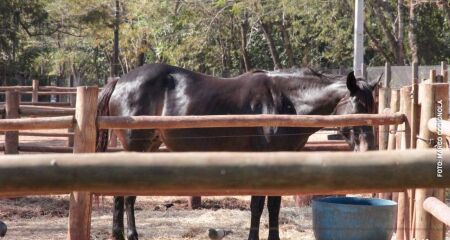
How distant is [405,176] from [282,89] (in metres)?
4.63

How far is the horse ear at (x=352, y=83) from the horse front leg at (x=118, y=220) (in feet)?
7.57

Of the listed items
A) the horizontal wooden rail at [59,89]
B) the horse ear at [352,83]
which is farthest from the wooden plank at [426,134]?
the horizontal wooden rail at [59,89]

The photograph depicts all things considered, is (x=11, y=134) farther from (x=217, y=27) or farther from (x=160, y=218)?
(x=217, y=27)

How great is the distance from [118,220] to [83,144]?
6.99 feet

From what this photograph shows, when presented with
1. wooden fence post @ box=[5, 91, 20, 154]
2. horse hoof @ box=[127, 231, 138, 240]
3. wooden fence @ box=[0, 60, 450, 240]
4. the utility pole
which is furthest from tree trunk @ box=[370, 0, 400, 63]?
wooden fence @ box=[0, 60, 450, 240]

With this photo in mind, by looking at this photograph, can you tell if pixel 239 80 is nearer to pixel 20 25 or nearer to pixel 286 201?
pixel 286 201

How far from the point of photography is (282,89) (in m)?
6.57

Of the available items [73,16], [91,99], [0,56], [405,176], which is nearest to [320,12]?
[73,16]

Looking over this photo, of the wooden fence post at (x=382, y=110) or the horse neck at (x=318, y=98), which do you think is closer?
the horse neck at (x=318, y=98)

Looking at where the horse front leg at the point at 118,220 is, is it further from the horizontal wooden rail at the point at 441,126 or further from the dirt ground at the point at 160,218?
the horizontal wooden rail at the point at 441,126

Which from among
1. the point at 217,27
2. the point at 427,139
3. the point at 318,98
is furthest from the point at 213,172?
the point at 217,27

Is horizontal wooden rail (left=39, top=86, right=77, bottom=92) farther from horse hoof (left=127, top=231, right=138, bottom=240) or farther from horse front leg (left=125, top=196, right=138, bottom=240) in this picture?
horse hoof (left=127, top=231, right=138, bottom=240)

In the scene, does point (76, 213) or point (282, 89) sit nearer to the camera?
point (76, 213)

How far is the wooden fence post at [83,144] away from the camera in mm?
4297
